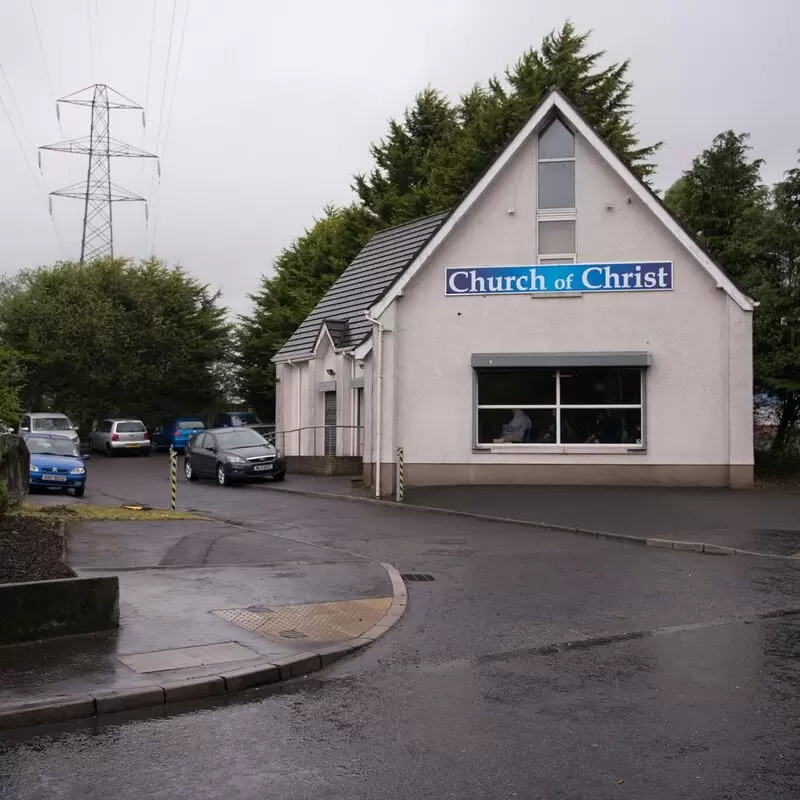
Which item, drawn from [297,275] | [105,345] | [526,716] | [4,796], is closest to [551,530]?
[526,716]

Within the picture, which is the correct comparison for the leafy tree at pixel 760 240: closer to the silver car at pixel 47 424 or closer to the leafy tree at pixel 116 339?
the silver car at pixel 47 424

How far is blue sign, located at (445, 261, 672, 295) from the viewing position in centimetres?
2280

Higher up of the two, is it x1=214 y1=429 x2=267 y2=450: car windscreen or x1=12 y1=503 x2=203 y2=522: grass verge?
x1=214 y1=429 x2=267 y2=450: car windscreen

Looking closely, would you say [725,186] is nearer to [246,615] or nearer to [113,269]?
[246,615]

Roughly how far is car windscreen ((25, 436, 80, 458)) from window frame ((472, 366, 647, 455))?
11213 millimetres

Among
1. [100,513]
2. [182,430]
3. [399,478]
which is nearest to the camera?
[100,513]

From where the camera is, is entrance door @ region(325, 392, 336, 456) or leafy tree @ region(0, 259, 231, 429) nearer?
entrance door @ region(325, 392, 336, 456)

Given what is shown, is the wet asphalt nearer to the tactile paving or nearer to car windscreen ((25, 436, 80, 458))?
the tactile paving

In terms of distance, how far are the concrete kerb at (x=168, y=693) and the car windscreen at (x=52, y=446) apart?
19.8 meters

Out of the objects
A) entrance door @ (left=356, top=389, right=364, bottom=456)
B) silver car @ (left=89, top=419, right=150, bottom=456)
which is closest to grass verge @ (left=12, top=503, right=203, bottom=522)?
entrance door @ (left=356, top=389, right=364, bottom=456)

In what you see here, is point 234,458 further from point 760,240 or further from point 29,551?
point 29,551

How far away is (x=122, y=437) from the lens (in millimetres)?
45250

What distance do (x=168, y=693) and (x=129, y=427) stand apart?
40155 mm

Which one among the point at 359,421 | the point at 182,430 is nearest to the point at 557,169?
the point at 359,421
